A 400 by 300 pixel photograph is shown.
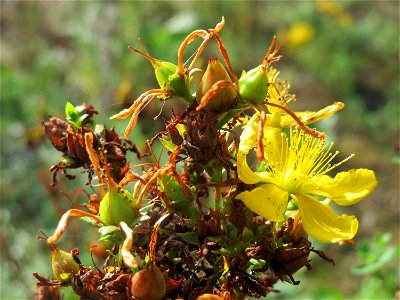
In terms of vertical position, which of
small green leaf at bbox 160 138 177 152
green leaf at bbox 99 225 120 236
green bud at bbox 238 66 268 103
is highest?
green bud at bbox 238 66 268 103

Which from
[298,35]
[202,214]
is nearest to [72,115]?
[202,214]

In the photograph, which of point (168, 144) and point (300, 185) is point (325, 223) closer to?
point (300, 185)

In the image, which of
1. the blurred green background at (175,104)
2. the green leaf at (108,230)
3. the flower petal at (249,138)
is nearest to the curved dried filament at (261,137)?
the flower petal at (249,138)

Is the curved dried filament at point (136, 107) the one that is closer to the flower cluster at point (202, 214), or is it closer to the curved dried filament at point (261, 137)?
the flower cluster at point (202, 214)

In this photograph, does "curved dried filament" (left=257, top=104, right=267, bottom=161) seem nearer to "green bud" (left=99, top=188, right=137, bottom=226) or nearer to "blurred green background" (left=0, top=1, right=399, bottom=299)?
"green bud" (left=99, top=188, right=137, bottom=226)

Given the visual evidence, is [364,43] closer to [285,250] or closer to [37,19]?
[37,19]

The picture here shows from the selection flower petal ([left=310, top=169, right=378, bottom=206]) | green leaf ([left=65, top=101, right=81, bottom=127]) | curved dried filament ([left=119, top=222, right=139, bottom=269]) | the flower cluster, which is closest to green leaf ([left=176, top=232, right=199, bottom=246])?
the flower cluster

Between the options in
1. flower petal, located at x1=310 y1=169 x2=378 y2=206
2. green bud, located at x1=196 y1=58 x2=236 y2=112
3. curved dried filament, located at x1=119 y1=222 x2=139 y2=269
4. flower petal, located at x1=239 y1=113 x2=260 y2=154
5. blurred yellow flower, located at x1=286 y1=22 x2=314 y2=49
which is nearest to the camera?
curved dried filament, located at x1=119 y1=222 x2=139 y2=269
